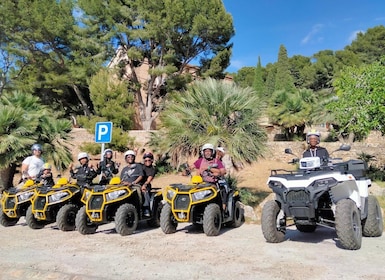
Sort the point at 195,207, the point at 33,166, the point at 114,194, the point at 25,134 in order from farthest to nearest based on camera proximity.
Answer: the point at 25,134 < the point at 33,166 < the point at 114,194 < the point at 195,207

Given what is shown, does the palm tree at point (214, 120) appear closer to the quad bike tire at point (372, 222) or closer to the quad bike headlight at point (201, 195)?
the quad bike headlight at point (201, 195)

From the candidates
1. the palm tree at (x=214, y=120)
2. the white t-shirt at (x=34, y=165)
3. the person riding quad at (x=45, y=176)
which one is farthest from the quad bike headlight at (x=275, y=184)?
the white t-shirt at (x=34, y=165)

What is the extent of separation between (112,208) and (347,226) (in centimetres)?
406

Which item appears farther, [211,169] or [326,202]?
[211,169]

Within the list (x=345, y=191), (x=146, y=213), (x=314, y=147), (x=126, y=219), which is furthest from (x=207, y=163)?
(x=345, y=191)

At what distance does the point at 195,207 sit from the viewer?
693 cm

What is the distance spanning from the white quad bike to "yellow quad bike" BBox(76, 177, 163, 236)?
8.21 feet

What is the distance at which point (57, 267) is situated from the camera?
4852 mm

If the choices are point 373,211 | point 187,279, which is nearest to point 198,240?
point 187,279

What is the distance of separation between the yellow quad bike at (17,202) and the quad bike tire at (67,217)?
100 cm

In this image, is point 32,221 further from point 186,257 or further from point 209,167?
point 186,257

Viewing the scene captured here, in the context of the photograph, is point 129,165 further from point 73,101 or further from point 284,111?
point 73,101

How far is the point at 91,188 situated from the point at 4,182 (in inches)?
294

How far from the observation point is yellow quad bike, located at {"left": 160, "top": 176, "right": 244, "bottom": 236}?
6.69 metres
